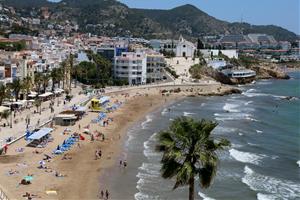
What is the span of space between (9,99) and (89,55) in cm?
4645

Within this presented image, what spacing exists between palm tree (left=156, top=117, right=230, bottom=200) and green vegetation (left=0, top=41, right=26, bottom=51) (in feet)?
263

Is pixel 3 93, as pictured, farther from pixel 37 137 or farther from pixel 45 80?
pixel 45 80

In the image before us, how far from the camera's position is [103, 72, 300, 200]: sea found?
3059 cm

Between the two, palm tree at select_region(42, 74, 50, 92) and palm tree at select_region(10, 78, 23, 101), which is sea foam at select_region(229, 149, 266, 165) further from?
palm tree at select_region(42, 74, 50, 92)

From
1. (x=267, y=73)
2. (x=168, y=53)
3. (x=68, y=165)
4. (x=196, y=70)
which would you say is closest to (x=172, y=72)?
(x=196, y=70)

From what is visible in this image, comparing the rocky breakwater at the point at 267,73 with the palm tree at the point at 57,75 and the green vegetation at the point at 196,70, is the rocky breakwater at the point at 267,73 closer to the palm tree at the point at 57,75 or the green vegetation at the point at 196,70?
the green vegetation at the point at 196,70

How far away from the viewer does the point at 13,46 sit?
93.2 m

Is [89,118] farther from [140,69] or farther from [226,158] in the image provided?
[140,69]

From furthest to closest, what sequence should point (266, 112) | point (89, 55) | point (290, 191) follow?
1. point (89, 55)
2. point (266, 112)
3. point (290, 191)

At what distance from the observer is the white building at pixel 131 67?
94688 mm

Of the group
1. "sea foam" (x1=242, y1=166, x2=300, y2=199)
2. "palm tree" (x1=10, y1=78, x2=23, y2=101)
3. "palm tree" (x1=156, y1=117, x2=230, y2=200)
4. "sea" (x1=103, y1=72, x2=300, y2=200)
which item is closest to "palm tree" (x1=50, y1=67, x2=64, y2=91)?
"palm tree" (x1=10, y1=78, x2=23, y2=101)

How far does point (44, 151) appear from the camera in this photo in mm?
39781

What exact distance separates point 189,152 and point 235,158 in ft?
84.2

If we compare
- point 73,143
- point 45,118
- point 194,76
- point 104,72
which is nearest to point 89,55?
point 104,72
